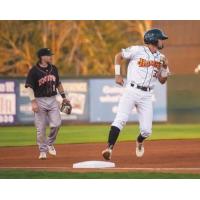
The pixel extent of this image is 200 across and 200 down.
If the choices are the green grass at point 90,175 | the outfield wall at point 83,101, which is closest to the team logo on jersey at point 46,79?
the green grass at point 90,175

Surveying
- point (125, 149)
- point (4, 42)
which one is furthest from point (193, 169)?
Result: point (4, 42)

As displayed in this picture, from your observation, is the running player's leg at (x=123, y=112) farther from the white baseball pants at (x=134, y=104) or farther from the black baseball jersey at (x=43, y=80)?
the black baseball jersey at (x=43, y=80)

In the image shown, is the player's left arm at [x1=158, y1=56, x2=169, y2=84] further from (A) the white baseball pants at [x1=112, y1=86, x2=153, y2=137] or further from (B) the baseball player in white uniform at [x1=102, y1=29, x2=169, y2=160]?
(A) the white baseball pants at [x1=112, y1=86, x2=153, y2=137]

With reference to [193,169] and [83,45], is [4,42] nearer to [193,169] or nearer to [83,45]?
[83,45]

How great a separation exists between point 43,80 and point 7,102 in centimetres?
809

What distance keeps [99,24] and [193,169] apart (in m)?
20.6

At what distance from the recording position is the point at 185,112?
60.3ft

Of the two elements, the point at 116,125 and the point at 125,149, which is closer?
the point at 116,125

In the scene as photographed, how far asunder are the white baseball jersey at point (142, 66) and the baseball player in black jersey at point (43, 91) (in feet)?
3.35

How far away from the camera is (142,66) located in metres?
9.03

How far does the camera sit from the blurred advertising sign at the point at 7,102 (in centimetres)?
1736

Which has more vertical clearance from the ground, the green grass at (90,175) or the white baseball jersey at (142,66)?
the white baseball jersey at (142,66)

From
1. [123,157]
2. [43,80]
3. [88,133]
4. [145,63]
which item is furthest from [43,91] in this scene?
[88,133]

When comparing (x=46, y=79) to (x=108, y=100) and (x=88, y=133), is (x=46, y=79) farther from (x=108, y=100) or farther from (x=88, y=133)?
(x=108, y=100)
